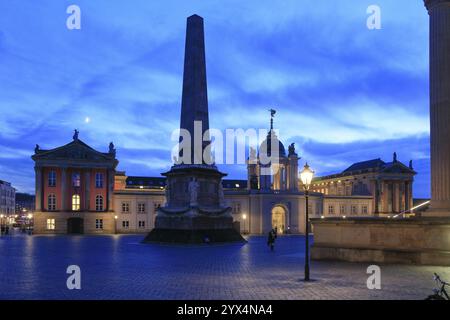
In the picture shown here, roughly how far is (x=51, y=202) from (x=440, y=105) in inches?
2334

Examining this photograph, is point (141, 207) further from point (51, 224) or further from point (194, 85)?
point (194, 85)

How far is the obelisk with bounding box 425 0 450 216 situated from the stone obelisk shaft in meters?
21.9

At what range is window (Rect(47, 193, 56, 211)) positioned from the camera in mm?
69312

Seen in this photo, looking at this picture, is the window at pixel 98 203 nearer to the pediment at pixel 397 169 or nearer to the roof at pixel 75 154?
the roof at pixel 75 154

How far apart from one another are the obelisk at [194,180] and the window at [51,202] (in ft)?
106

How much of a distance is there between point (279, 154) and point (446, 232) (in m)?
56.2

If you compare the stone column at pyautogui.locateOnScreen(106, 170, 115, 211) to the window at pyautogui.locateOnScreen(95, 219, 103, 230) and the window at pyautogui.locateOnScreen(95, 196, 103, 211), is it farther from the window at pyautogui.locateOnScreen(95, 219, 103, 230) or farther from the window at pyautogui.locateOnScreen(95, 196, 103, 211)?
the window at pyautogui.locateOnScreen(95, 219, 103, 230)

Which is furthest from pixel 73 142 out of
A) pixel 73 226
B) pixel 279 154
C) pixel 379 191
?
pixel 379 191

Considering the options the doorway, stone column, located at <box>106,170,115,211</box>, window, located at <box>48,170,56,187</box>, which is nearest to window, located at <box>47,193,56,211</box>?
window, located at <box>48,170,56,187</box>

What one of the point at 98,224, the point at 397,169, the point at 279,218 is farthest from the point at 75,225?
the point at 397,169

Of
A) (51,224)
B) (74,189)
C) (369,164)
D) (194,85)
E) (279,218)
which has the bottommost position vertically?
(51,224)

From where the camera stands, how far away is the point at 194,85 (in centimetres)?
4097

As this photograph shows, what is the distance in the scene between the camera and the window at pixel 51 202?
2729 inches

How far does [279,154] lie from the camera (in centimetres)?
7612
